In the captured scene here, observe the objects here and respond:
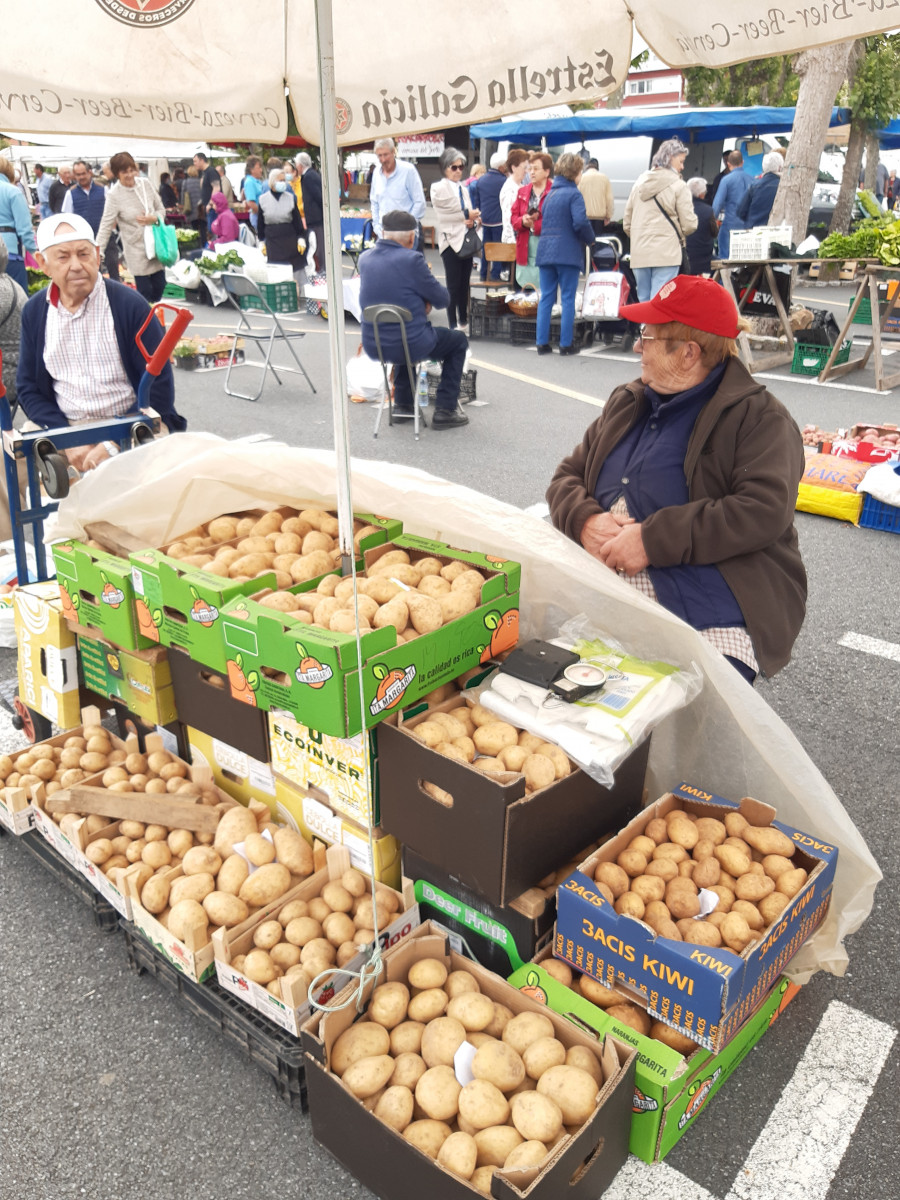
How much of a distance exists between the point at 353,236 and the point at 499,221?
225cm

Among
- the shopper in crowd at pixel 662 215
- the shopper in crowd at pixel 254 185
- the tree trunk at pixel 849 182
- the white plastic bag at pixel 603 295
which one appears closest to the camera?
the shopper in crowd at pixel 662 215

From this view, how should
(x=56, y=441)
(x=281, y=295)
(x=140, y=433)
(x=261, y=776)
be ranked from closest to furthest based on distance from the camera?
1. (x=261, y=776)
2. (x=56, y=441)
3. (x=140, y=433)
4. (x=281, y=295)

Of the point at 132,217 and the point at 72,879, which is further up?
the point at 132,217

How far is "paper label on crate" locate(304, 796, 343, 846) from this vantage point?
8.36 feet

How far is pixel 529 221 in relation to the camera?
10.9m

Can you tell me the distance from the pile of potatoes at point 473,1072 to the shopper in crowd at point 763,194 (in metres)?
12.3

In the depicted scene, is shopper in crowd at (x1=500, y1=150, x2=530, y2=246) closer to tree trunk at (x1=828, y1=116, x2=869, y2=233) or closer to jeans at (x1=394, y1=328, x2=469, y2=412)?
jeans at (x1=394, y1=328, x2=469, y2=412)

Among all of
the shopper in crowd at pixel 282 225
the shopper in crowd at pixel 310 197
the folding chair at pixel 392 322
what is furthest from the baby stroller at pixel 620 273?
the shopper in crowd at pixel 282 225

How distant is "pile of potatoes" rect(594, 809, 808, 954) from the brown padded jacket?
2.16 ft

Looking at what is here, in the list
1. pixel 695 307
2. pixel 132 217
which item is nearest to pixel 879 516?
pixel 695 307

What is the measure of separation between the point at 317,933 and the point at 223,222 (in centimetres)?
1631

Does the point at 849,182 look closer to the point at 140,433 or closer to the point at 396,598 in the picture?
the point at 140,433

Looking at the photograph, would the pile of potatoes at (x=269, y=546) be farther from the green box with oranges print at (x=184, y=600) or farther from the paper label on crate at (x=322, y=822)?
the paper label on crate at (x=322, y=822)

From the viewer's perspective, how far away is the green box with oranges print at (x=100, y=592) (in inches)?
107
